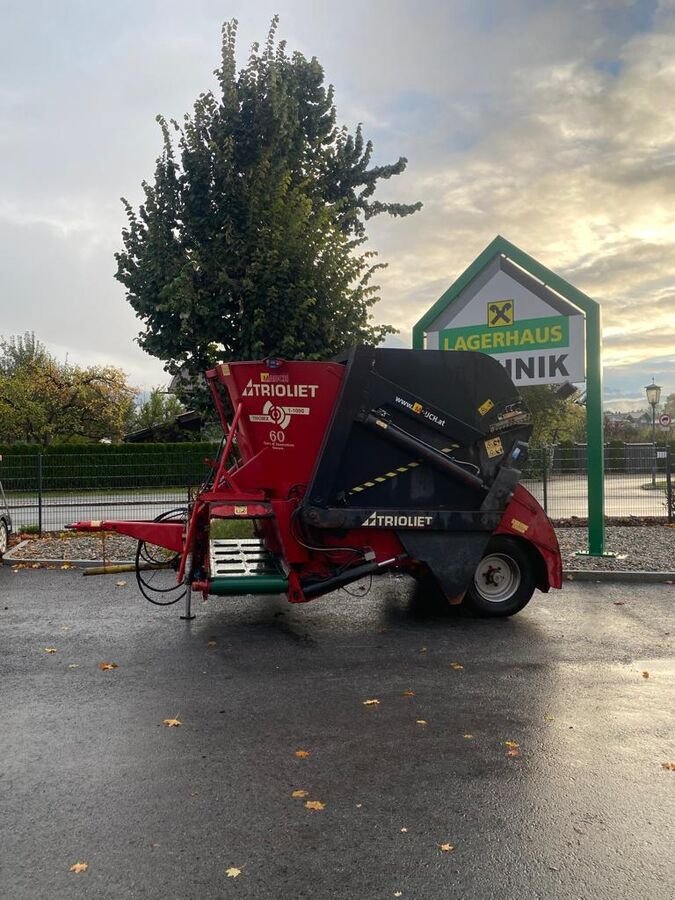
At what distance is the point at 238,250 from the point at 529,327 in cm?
452

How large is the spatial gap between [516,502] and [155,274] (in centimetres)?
713

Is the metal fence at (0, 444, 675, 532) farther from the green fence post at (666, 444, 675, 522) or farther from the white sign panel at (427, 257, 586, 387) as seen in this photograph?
the white sign panel at (427, 257, 586, 387)

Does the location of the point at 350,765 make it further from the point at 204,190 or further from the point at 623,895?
the point at 204,190

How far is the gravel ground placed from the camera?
33.6 feet

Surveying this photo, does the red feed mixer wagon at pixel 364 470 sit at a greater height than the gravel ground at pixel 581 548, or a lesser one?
greater

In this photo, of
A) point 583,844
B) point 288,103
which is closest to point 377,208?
point 288,103

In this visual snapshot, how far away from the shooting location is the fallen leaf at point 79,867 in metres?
3.03

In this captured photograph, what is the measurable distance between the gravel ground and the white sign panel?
8.67 ft

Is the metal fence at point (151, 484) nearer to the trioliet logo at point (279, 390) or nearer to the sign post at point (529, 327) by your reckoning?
the sign post at point (529, 327)

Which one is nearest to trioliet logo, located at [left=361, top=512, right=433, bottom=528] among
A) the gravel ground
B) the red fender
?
the red fender

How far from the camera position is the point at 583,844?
3.22 m

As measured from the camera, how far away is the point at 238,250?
1144cm

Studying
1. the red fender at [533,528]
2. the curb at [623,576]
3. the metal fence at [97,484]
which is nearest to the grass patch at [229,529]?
the red fender at [533,528]

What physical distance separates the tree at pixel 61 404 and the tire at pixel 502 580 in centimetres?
3362
